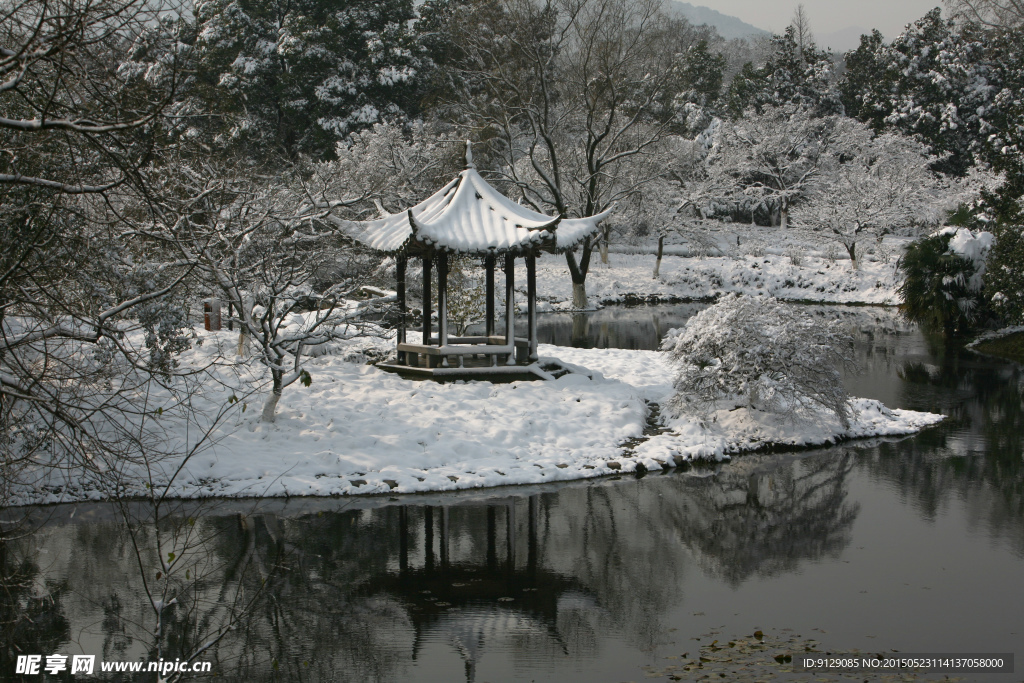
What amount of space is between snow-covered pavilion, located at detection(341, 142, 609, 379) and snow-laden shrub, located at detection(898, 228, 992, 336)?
40.9 feet

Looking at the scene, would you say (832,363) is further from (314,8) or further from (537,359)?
(314,8)

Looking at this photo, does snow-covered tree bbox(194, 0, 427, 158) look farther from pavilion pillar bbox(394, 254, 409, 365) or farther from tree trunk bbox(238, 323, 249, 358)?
tree trunk bbox(238, 323, 249, 358)

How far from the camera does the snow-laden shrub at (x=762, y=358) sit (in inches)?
442

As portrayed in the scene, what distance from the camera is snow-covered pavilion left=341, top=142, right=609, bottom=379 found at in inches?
497

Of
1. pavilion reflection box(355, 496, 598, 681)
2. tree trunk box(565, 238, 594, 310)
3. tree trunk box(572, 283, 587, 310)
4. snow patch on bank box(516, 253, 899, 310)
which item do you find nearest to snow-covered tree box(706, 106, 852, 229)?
snow patch on bank box(516, 253, 899, 310)

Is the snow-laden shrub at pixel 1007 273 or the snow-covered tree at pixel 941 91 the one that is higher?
the snow-covered tree at pixel 941 91

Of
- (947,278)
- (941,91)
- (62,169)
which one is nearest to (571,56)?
(947,278)

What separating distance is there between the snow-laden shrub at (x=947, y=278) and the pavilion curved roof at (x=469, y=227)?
489 inches

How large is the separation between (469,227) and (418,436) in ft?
13.7

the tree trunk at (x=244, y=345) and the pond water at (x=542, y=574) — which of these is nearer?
the pond water at (x=542, y=574)

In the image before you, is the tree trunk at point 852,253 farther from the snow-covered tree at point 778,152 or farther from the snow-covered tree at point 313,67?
the snow-covered tree at point 313,67

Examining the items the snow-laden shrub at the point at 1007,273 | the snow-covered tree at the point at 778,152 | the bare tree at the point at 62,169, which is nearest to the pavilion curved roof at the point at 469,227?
the bare tree at the point at 62,169

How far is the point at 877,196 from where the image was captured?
3578 centimetres

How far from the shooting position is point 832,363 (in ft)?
37.7
